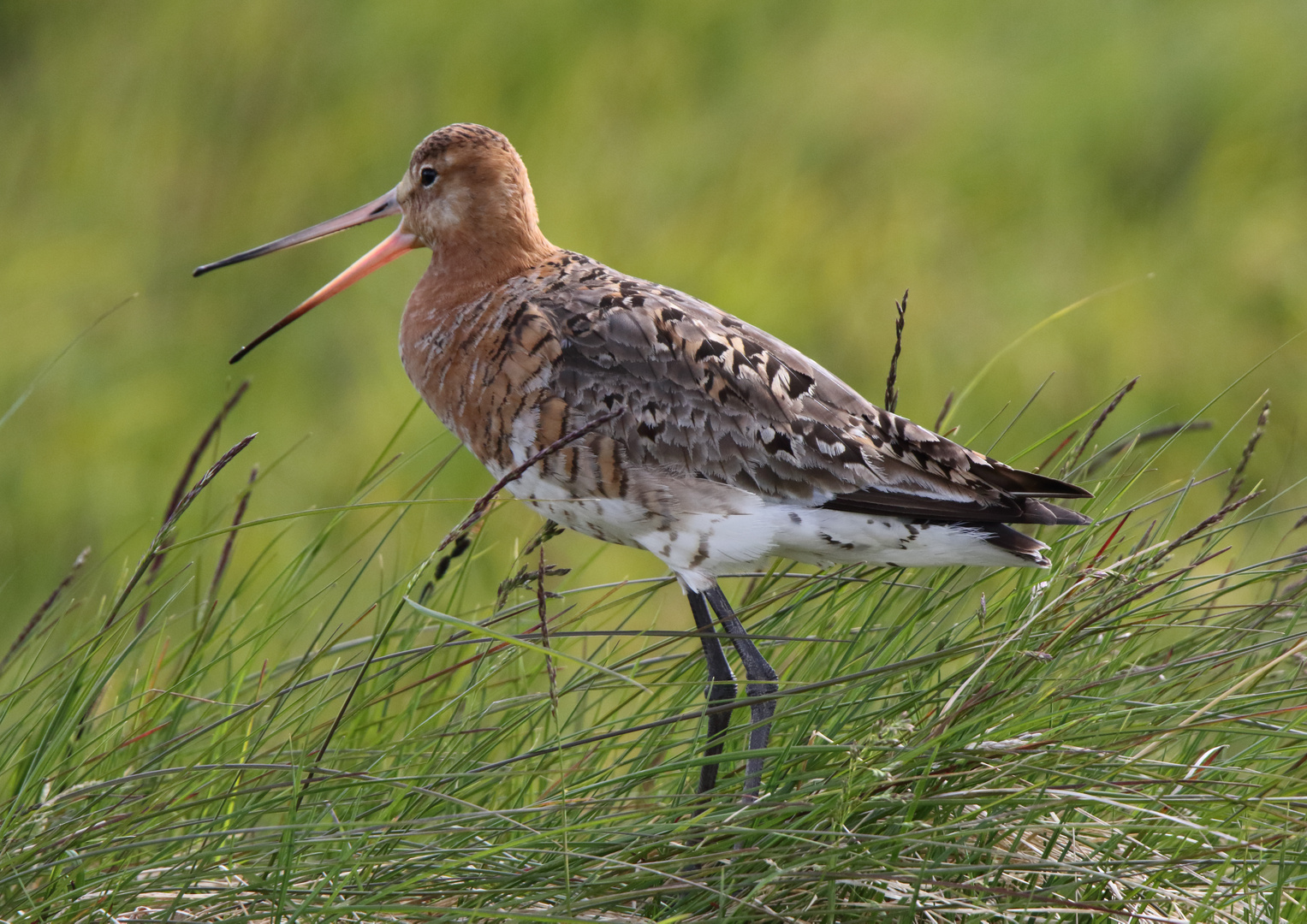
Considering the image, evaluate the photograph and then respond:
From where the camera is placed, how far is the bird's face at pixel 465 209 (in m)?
4.30

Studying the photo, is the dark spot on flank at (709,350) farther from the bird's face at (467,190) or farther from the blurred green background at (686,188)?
the blurred green background at (686,188)

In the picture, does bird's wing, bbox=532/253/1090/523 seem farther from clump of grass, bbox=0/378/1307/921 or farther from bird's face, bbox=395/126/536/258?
bird's face, bbox=395/126/536/258

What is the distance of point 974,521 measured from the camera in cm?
343

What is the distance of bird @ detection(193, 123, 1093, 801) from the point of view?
3.52 metres

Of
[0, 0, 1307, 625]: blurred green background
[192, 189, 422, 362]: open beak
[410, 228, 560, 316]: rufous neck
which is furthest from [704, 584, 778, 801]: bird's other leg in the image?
[0, 0, 1307, 625]: blurred green background

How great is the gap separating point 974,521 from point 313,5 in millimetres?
7519

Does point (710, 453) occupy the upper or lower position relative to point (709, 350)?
lower

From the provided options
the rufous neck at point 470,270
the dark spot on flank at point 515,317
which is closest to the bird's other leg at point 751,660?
the dark spot on flank at point 515,317

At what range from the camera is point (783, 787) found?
3002 millimetres

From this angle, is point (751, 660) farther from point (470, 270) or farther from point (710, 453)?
point (470, 270)

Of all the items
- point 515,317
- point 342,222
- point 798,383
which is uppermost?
point 342,222

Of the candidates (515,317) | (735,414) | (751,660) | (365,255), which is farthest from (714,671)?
(365,255)

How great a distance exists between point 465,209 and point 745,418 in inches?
48.1

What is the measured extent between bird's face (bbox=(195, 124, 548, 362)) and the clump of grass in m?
1.00
